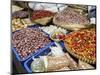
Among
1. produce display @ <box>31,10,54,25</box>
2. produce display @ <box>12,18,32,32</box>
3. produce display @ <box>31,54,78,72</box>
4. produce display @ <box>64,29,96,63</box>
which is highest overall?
produce display @ <box>31,10,54,25</box>

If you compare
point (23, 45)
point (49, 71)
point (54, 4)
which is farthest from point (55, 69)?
point (54, 4)

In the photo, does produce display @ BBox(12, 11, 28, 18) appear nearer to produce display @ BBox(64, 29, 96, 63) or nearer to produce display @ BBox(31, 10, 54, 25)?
produce display @ BBox(31, 10, 54, 25)

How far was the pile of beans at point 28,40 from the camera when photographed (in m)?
1.97

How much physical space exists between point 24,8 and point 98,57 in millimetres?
981

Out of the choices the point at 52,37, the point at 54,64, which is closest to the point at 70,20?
the point at 52,37

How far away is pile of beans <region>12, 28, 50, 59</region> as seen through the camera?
1971 millimetres

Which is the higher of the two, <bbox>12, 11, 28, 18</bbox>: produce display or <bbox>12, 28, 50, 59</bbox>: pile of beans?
<bbox>12, 11, 28, 18</bbox>: produce display

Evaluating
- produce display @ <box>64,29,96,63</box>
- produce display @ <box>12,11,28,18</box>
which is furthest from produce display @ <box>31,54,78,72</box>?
produce display @ <box>12,11,28,18</box>

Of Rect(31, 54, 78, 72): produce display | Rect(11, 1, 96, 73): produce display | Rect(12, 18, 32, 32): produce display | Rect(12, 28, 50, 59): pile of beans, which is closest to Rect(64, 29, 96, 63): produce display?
Rect(11, 1, 96, 73): produce display

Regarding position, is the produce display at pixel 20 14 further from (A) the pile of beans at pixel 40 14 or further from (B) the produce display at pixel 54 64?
(B) the produce display at pixel 54 64

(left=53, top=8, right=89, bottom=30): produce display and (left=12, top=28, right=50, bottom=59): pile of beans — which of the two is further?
(left=53, top=8, right=89, bottom=30): produce display

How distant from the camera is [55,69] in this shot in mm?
2070
